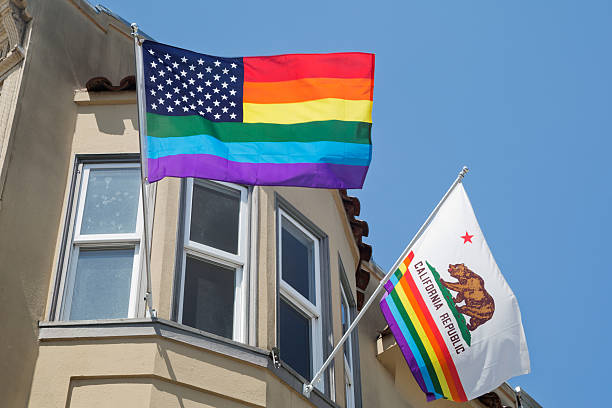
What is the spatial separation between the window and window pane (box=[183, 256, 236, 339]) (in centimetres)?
47

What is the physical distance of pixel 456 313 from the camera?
973 centimetres

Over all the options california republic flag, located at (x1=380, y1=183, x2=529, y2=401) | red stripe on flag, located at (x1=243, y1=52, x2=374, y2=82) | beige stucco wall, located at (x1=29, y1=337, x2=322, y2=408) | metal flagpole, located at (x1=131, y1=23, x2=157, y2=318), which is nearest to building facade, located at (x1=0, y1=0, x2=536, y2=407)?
beige stucco wall, located at (x1=29, y1=337, x2=322, y2=408)

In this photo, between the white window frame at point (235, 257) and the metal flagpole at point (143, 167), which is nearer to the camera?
the metal flagpole at point (143, 167)

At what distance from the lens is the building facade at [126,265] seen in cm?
752

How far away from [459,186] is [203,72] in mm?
3307

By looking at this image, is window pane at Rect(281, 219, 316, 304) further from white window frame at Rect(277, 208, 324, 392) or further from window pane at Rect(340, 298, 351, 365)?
window pane at Rect(340, 298, 351, 365)

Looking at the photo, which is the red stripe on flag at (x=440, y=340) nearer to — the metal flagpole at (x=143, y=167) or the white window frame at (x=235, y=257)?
the white window frame at (x=235, y=257)

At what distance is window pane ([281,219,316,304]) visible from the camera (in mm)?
9523

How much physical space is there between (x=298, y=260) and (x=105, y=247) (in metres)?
2.12

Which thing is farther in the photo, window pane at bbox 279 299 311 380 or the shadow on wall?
the shadow on wall

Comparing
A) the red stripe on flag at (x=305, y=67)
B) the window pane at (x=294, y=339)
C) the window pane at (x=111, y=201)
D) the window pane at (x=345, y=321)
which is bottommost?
the window pane at (x=294, y=339)

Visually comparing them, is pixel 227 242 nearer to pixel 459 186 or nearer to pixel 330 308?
pixel 330 308

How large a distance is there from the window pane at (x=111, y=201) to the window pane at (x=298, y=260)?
1.63 m

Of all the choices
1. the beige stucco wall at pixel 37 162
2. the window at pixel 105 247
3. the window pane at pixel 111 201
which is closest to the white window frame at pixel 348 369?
the window at pixel 105 247
